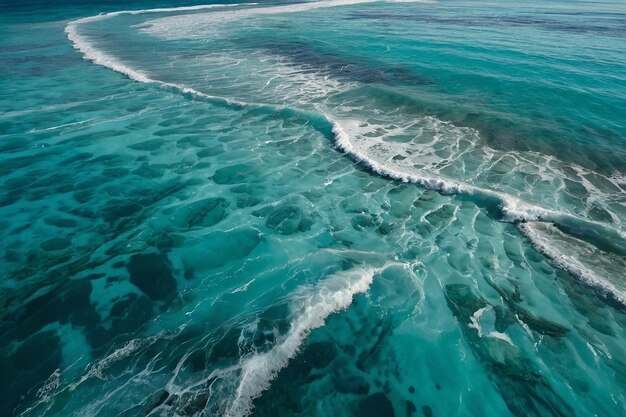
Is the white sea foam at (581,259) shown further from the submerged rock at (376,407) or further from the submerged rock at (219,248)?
the submerged rock at (219,248)

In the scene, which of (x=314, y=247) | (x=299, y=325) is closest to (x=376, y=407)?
(x=299, y=325)

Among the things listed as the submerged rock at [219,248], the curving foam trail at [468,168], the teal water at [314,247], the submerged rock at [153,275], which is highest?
the curving foam trail at [468,168]

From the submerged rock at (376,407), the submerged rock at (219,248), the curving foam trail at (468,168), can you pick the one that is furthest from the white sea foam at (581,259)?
the submerged rock at (219,248)

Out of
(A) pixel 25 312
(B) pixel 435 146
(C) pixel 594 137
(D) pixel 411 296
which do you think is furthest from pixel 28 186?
(C) pixel 594 137

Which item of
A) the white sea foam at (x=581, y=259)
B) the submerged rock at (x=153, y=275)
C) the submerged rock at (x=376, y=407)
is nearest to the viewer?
the submerged rock at (x=376, y=407)

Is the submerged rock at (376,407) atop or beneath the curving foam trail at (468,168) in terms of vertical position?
beneath

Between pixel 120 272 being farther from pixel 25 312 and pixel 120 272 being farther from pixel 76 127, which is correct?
pixel 76 127

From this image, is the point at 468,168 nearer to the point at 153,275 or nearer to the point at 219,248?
the point at 219,248

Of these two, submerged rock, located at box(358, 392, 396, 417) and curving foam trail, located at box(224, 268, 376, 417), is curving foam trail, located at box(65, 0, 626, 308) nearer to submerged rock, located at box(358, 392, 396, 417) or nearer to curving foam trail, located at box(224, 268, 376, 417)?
curving foam trail, located at box(224, 268, 376, 417)

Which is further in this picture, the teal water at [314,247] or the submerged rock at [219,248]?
the submerged rock at [219,248]

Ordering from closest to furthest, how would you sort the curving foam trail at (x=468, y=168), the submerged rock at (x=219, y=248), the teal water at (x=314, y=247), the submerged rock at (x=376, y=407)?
the submerged rock at (x=376, y=407) < the teal water at (x=314, y=247) < the submerged rock at (x=219, y=248) < the curving foam trail at (x=468, y=168)
